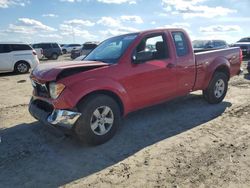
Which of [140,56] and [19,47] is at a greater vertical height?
[19,47]

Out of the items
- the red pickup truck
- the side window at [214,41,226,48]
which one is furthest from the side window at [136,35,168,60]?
the side window at [214,41,226,48]

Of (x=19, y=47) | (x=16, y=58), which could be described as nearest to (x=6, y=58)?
(x=16, y=58)

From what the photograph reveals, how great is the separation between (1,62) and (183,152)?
13343 millimetres

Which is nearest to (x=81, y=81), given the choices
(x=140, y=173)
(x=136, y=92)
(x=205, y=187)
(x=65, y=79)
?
(x=65, y=79)

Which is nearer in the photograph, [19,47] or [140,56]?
[140,56]

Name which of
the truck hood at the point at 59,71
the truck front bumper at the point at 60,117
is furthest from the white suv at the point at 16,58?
the truck front bumper at the point at 60,117

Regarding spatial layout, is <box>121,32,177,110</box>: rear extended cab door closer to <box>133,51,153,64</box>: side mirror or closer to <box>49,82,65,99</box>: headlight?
<box>133,51,153,64</box>: side mirror

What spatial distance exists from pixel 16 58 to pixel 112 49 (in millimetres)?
11436

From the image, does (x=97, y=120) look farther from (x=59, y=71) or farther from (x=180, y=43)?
(x=180, y=43)

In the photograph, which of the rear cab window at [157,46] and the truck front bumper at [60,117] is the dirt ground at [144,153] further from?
the rear cab window at [157,46]

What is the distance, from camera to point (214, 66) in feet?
22.6

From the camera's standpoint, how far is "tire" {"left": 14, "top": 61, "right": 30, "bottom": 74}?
15727 millimetres

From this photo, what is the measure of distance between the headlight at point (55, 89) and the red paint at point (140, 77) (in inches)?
2.5

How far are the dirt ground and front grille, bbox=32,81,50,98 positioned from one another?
61 cm
